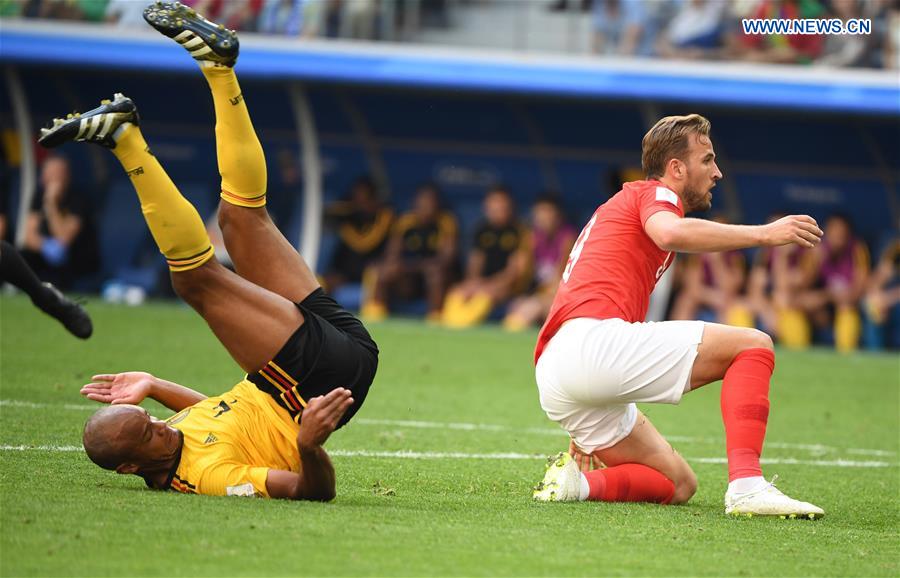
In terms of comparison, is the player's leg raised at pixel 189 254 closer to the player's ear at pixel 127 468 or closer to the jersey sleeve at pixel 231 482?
the jersey sleeve at pixel 231 482

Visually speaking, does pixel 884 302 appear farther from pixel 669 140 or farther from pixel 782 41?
pixel 669 140

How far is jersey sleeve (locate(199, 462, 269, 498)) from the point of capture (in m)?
5.13

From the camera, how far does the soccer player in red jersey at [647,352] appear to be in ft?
17.3

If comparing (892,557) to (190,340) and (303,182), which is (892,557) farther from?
(303,182)

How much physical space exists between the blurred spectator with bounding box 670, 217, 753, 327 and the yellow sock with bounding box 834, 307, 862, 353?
1060mm

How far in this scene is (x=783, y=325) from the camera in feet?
51.9

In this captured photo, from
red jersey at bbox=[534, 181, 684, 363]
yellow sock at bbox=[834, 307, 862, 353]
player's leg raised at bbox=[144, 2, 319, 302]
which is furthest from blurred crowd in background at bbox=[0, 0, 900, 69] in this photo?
player's leg raised at bbox=[144, 2, 319, 302]

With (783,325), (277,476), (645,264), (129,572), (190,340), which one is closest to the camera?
(129,572)

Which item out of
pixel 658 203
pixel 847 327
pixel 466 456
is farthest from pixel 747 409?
pixel 847 327

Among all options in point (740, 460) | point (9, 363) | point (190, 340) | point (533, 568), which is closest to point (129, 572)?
point (533, 568)

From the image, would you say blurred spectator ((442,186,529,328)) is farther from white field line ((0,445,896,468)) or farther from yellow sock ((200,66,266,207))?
yellow sock ((200,66,266,207))

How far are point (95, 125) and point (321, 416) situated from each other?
1.40m

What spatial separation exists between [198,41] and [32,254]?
1157 cm

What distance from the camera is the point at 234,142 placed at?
538 centimetres
